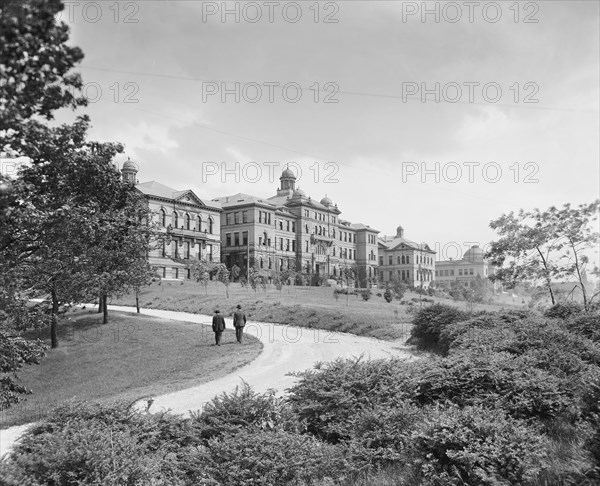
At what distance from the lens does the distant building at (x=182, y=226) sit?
228 ft

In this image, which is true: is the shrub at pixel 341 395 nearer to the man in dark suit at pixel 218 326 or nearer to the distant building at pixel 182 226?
the man in dark suit at pixel 218 326

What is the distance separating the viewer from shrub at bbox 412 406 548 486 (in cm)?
562

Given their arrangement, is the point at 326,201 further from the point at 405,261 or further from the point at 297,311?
the point at 297,311

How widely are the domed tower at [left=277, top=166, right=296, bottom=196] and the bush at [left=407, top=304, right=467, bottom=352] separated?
82.1 meters

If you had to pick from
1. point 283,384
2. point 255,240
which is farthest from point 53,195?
point 255,240

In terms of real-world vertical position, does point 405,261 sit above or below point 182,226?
below

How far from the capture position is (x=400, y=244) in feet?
429

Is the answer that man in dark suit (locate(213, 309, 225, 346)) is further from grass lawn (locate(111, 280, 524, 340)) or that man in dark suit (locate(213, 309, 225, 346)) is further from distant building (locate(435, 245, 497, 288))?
distant building (locate(435, 245, 497, 288))

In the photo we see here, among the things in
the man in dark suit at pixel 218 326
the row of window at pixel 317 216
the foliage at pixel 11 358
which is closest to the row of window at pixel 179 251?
the row of window at pixel 317 216

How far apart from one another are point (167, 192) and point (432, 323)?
189ft

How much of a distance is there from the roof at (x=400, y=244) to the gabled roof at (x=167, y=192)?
6646cm

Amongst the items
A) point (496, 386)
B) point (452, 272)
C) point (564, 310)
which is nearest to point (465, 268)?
point (452, 272)

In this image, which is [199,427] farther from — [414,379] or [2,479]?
[414,379]

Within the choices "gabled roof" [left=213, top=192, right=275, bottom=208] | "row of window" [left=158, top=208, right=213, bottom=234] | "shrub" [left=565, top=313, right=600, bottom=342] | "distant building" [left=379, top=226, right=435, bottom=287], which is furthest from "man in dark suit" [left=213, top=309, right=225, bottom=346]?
"distant building" [left=379, top=226, right=435, bottom=287]
